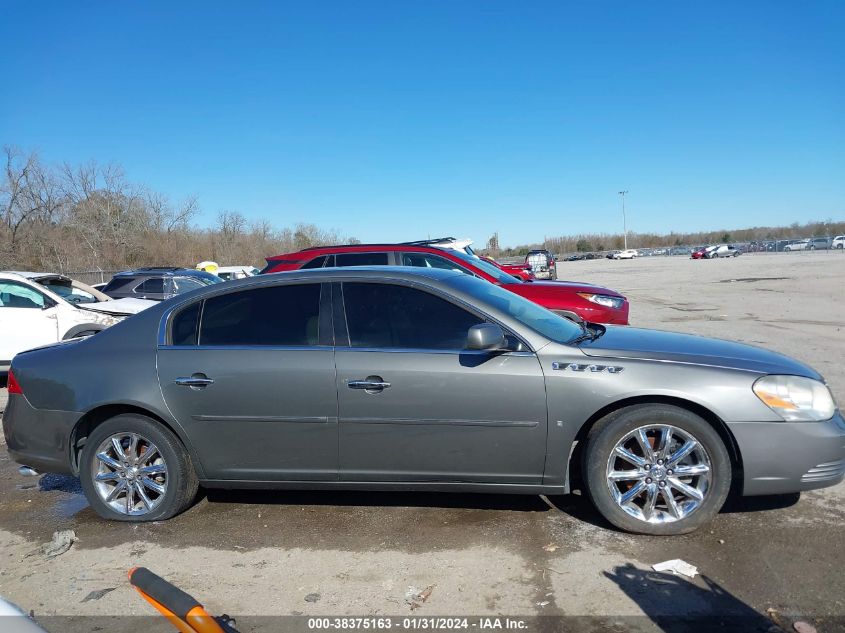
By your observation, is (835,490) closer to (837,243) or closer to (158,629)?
(158,629)

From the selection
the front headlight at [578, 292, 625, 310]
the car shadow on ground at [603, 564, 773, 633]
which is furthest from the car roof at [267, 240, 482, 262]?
the car shadow on ground at [603, 564, 773, 633]

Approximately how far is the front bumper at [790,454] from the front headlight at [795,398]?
0.06 m

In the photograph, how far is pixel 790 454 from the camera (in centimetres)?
351

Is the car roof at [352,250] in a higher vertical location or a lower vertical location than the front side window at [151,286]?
higher

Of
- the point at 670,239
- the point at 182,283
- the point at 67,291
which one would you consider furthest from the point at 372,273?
the point at 670,239

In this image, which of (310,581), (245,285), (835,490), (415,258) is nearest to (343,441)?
(310,581)

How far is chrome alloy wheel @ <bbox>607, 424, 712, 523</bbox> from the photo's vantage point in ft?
11.8

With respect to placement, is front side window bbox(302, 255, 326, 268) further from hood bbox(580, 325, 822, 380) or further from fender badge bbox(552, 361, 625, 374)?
fender badge bbox(552, 361, 625, 374)

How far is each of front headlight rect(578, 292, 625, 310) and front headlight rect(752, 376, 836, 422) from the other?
428cm

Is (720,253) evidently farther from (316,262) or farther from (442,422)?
(442,422)

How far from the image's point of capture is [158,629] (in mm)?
2943

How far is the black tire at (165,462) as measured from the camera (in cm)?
405

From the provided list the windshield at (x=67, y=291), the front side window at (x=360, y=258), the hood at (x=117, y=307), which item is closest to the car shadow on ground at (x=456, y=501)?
the front side window at (x=360, y=258)

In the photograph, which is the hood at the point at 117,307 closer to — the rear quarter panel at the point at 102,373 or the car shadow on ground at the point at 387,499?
the rear quarter panel at the point at 102,373
